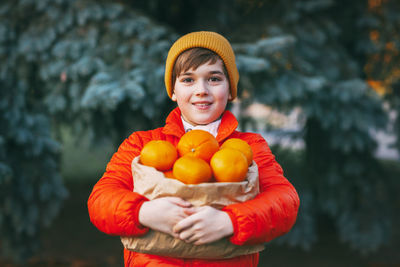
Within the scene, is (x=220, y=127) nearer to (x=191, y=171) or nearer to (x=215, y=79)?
(x=215, y=79)

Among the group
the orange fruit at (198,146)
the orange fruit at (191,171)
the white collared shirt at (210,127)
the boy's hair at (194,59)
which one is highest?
the boy's hair at (194,59)

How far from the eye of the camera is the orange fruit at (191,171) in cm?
139

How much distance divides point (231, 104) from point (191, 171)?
2335mm

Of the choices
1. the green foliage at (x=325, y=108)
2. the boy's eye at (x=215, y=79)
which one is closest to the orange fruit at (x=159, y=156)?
the boy's eye at (x=215, y=79)

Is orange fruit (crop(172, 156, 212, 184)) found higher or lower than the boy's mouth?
lower

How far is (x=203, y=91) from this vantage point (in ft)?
5.74

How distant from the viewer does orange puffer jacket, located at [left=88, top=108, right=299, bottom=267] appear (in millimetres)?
1425

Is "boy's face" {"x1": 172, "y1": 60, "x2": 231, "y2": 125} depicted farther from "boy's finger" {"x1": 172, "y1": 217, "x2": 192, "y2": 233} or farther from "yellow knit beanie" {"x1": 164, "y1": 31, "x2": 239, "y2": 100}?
"boy's finger" {"x1": 172, "y1": 217, "x2": 192, "y2": 233}

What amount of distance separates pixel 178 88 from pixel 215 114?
0.76ft

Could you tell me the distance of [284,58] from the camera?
352 centimetres

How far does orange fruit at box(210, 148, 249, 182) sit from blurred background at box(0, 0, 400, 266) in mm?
1720

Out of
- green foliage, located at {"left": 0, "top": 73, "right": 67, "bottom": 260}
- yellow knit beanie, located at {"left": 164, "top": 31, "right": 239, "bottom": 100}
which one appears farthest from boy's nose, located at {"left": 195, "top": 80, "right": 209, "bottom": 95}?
green foliage, located at {"left": 0, "top": 73, "right": 67, "bottom": 260}

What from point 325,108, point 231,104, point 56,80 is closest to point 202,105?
point 231,104

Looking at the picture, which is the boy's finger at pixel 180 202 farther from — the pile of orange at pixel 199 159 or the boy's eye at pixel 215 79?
A: the boy's eye at pixel 215 79
